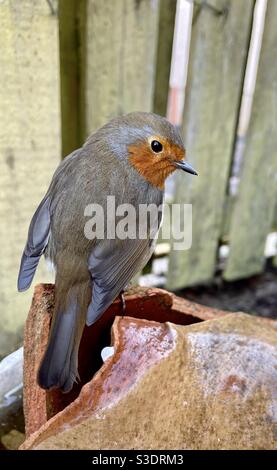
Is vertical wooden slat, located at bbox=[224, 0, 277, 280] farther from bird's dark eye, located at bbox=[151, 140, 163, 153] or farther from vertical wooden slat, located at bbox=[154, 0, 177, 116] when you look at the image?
bird's dark eye, located at bbox=[151, 140, 163, 153]

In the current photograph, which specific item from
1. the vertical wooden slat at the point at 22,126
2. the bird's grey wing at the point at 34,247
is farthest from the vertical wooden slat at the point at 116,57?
the bird's grey wing at the point at 34,247

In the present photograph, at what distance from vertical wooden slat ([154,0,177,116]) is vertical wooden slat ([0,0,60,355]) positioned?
0.75 metres

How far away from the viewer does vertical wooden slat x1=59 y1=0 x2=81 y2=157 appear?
1.96 meters

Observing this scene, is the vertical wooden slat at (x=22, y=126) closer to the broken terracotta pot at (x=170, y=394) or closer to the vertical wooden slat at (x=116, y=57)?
the vertical wooden slat at (x=116, y=57)

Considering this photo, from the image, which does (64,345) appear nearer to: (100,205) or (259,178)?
(100,205)

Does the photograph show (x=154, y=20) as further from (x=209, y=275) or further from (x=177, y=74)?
(x=177, y=74)

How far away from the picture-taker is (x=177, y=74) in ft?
15.5

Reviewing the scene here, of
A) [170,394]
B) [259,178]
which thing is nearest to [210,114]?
[259,178]

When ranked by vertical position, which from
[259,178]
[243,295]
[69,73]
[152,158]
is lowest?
[243,295]

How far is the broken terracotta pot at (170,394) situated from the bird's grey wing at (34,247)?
0.35 m

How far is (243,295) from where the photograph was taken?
3.25 meters

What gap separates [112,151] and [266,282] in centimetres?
201

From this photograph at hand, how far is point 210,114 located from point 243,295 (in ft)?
4.07

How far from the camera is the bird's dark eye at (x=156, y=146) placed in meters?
1.61
